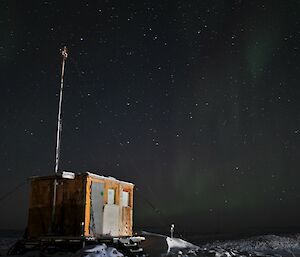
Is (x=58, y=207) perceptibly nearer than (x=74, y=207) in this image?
→ No

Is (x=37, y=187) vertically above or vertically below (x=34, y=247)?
above

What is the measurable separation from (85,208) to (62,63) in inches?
376

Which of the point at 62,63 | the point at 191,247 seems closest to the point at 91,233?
the point at 191,247

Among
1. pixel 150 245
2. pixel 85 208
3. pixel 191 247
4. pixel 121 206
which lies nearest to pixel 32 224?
pixel 85 208

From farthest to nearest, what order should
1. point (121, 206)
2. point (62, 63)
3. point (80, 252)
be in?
point (62, 63), point (121, 206), point (80, 252)

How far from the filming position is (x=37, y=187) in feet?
59.7

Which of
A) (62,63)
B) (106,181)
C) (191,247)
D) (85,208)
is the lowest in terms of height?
(191,247)

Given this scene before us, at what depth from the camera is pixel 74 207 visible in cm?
1736

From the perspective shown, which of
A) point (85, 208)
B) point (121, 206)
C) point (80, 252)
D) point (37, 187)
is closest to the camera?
point (80, 252)

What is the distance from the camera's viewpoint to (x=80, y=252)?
15164mm

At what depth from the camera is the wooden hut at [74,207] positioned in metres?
17.2

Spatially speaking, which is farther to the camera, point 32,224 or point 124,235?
point 124,235

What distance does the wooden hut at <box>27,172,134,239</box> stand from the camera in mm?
17188

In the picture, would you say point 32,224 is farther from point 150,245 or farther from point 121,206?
point 150,245
